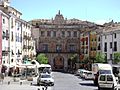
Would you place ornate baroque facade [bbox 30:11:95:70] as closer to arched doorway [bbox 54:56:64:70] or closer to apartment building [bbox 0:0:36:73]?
arched doorway [bbox 54:56:64:70]

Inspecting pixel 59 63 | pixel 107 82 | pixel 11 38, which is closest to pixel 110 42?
pixel 11 38

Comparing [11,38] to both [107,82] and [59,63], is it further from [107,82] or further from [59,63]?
[59,63]

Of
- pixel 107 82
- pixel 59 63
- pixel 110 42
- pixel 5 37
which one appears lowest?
pixel 107 82

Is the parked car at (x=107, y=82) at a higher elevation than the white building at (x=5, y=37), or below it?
below

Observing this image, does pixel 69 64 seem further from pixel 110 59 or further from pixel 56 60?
pixel 110 59

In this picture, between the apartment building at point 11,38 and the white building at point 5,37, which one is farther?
the apartment building at point 11,38

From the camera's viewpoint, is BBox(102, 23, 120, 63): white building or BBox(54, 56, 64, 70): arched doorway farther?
BBox(54, 56, 64, 70): arched doorway

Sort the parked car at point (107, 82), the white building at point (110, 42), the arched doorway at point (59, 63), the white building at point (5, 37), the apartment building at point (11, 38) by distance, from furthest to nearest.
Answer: the arched doorway at point (59, 63), the white building at point (110, 42), the apartment building at point (11, 38), the white building at point (5, 37), the parked car at point (107, 82)

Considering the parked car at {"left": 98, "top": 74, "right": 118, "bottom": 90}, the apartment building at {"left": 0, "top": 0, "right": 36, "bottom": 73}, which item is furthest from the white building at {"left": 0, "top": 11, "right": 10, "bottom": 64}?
the parked car at {"left": 98, "top": 74, "right": 118, "bottom": 90}

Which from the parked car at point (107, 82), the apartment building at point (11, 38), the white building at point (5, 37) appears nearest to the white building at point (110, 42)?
the apartment building at point (11, 38)

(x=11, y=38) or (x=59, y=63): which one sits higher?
(x=11, y=38)

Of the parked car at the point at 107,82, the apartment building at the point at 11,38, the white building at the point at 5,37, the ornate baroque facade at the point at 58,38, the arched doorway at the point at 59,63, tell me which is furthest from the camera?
the arched doorway at the point at 59,63

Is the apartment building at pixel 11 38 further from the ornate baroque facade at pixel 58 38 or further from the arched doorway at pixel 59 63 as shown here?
the arched doorway at pixel 59 63

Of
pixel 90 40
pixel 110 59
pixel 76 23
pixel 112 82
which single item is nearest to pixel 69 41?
pixel 76 23
